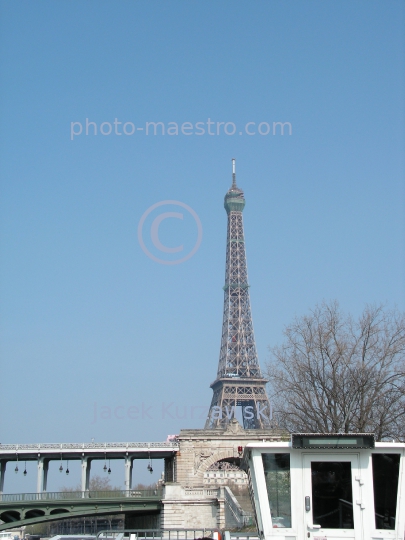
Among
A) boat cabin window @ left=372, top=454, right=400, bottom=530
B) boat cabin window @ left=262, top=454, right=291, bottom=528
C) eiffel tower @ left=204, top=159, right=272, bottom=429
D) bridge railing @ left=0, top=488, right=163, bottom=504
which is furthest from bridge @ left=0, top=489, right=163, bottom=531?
boat cabin window @ left=372, top=454, right=400, bottom=530

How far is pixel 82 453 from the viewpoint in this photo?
70.8 m

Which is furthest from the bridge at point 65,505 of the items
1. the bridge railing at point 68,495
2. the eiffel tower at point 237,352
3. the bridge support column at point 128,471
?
the eiffel tower at point 237,352

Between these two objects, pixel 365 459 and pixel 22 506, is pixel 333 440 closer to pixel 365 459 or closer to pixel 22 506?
pixel 365 459

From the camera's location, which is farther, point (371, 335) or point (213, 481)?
point (213, 481)

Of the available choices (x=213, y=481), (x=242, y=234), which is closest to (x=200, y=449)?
(x=213, y=481)

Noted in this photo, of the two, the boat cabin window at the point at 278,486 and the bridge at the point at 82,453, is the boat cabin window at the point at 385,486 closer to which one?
the boat cabin window at the point at 278,486

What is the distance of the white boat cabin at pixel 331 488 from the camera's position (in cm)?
1184

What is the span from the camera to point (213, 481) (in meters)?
73.6

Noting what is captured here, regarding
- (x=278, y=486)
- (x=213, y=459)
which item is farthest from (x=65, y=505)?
(x=278, y=486)

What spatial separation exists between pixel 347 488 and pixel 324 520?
0.66 m

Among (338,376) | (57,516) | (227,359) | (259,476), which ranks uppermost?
(227,359)

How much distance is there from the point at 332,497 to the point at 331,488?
0.15 meters

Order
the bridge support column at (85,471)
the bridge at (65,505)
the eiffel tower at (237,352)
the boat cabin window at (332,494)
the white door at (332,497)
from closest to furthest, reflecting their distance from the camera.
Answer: the white door at (332,497)
the boat cabin window at (332,494)
the bridge at (65,505)
the bridge support column at (85,471)
the eiffel tower at (237,352)

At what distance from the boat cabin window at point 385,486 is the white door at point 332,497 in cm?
34
